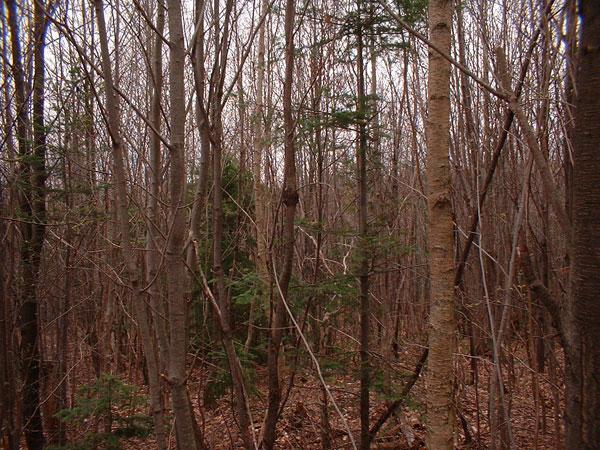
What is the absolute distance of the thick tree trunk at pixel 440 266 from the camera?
1.65 meters

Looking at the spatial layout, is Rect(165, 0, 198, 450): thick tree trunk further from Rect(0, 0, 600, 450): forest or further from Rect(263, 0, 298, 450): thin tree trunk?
Rect(263, 0, 298, 450): thin tree trunk

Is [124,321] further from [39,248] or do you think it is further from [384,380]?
[384,380]

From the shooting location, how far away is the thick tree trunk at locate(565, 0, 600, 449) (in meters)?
0.80

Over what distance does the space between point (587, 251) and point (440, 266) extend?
2.72 ft

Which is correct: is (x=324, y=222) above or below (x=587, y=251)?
above

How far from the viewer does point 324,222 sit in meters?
4.90

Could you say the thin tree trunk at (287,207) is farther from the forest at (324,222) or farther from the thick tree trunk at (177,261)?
the thick tree trunk at (177,261)

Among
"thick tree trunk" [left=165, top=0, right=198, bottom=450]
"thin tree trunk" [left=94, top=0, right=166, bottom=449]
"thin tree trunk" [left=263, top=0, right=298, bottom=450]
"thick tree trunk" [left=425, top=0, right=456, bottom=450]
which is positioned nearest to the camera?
"thick tree trunk" [left=425, top=0, right=456, bottom=450]

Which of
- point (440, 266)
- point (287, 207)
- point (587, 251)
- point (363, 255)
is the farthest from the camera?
point (363, 255)

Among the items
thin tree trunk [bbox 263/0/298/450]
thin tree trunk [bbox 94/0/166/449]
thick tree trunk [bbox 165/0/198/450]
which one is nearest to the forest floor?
thin tree trunk [bbox 263/0/298/450]

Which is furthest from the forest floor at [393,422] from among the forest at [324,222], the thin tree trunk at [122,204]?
the thin tree trunk at [122,204]

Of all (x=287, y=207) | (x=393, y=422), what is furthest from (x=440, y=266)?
(x=393, y=422)

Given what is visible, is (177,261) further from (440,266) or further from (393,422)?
(393,422)

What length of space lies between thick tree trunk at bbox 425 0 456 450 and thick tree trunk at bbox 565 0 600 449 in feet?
2.56
